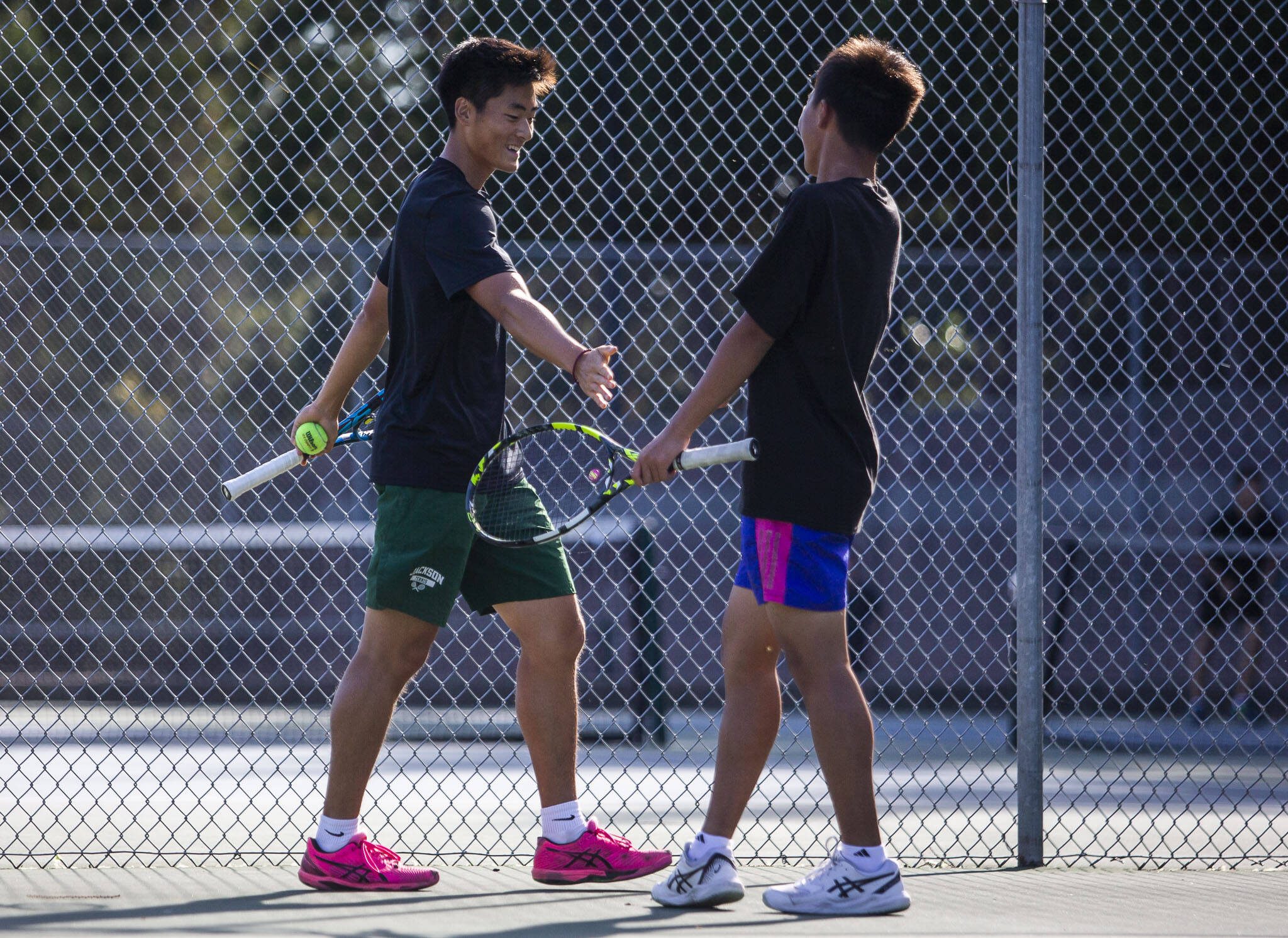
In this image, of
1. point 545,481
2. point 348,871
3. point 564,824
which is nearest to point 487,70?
point 545,481

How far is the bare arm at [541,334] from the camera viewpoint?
298 centimetres

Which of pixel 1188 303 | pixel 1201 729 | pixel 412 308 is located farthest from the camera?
pixel 1188 303

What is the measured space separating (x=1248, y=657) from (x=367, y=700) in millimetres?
5682

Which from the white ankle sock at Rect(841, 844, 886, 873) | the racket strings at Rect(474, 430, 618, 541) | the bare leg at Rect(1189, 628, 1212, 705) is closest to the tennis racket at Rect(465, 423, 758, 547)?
the racket strings at Rect(474, 430, 618, 541)

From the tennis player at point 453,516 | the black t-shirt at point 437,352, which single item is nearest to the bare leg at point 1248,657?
the tennis player at point 453,516

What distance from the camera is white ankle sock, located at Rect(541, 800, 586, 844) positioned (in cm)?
348

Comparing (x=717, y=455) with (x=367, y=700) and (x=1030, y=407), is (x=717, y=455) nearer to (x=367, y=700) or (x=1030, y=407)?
(x=367, y=700)

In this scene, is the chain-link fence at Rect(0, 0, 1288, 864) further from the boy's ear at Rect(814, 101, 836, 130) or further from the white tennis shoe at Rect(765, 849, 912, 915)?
the boy's ear at Rect(814, 101, 836, 130)

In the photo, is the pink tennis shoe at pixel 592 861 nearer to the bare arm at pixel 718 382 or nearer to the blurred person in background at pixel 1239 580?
the bare arm at pixel 718 382

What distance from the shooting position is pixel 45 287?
23.3 feet

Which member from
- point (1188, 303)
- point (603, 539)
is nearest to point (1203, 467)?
point (1188, 303)

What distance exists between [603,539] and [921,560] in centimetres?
230

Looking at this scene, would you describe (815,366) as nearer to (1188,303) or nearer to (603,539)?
(603,539)

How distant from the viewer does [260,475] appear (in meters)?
3.40
